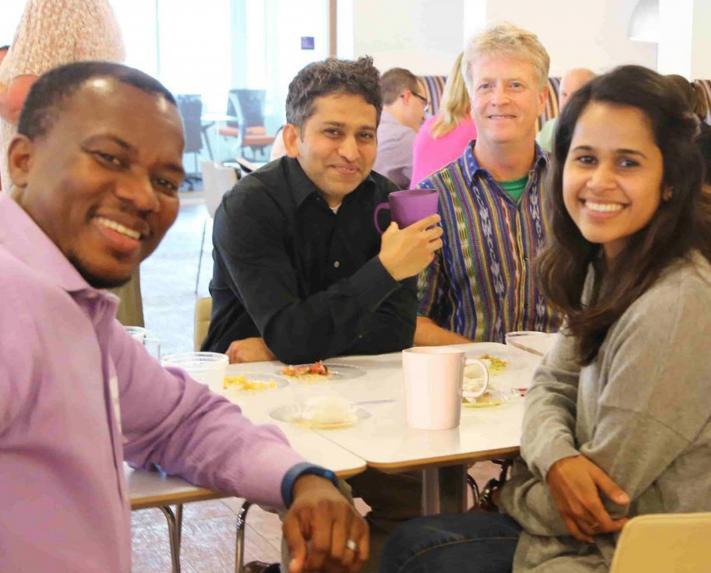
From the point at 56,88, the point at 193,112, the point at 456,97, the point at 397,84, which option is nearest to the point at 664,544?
the point at 56,88

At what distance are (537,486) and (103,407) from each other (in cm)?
80

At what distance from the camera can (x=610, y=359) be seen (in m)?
1.75

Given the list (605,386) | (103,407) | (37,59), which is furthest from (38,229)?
(37,59)

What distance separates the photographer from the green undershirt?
3029 millimetres

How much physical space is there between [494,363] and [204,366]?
67 cm

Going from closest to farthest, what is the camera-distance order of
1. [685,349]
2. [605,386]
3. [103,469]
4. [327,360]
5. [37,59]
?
[103,469] < [685,349] < [605,386] < [327,360] < [37,59]

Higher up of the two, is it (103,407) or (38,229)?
(38,229)

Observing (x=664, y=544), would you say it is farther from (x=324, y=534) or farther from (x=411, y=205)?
(x=411, y=205)

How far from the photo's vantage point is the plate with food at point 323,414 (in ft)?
6.42

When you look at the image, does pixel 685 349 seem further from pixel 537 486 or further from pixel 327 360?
pixel 327 360

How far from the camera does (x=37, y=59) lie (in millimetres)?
2912

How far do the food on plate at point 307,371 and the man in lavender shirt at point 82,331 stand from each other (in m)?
0.74

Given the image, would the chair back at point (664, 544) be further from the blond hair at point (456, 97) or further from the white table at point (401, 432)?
the blond hair at point (456, 97)

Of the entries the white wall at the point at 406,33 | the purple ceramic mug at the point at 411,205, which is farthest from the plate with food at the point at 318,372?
the white wall at the point at 406,33
